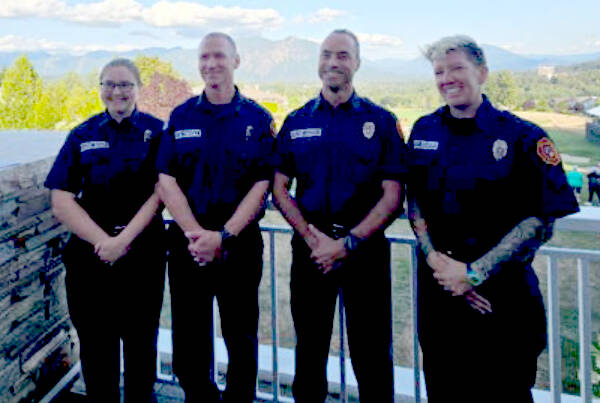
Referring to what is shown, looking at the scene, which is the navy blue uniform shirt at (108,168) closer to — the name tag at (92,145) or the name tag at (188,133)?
the name tag at (92,145)

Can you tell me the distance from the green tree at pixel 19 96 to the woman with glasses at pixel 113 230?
30.7 m

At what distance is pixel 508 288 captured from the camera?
157 centimetres

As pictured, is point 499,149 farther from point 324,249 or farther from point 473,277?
point 324,249

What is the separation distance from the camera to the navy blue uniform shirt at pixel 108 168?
1970 mm

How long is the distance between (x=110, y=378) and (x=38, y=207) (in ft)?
2.76

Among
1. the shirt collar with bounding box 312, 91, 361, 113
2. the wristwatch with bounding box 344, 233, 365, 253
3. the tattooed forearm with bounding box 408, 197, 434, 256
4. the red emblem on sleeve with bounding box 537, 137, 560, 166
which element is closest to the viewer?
the red emblem on sleeve with bounding box 537, 137, 560, 166

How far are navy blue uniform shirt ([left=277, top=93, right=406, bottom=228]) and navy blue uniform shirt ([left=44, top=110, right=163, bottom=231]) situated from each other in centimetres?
65

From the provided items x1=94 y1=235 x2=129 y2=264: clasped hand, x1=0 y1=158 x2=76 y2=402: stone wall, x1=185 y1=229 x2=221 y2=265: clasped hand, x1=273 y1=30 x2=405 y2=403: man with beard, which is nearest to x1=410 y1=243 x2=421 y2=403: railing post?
x1=273 y1=30 x2=405 y2=403: man with beard

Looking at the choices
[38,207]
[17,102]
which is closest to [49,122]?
[17,102]

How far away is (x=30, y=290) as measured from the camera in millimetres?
2178

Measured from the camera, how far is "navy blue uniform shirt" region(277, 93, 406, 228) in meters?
1.85

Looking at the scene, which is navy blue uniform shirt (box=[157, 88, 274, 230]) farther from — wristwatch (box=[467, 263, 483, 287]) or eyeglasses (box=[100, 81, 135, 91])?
wristwatch (box=[467, 263, 483, 287])

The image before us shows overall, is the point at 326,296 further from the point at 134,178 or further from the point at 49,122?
the point at 49,122

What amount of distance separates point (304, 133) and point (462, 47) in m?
0.66
